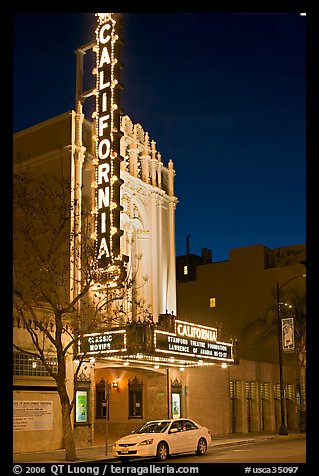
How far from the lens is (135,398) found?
3556 cm

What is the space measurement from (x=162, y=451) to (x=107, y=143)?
43.7ft

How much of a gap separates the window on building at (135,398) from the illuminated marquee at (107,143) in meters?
9.65

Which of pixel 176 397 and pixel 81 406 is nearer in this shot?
pixel 81 406

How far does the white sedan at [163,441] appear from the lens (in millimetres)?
21484

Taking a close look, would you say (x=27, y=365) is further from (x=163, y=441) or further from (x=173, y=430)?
(x=163, y=441)

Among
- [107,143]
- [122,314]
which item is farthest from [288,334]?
[107,143]

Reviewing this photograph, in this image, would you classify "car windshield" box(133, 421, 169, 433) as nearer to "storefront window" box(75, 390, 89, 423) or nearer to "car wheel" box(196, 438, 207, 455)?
"car wheel" box(196, 438, 207, 455)

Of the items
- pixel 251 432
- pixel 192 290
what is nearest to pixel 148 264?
pixel 251 432

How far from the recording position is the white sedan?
2148 centimetres

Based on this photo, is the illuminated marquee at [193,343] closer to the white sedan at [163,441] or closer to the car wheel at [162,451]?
the white sedan at [163,441]

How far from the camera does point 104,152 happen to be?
29594 millimetres

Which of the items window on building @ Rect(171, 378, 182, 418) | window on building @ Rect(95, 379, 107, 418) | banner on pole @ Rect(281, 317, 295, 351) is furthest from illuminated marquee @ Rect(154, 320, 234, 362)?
window on building @ Rect(95, 379, 107, 418)

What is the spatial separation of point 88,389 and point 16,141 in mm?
11815

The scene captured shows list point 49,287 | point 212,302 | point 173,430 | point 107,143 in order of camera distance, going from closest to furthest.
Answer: point 173,430
point 49,287
point 107,143
point 212,302
